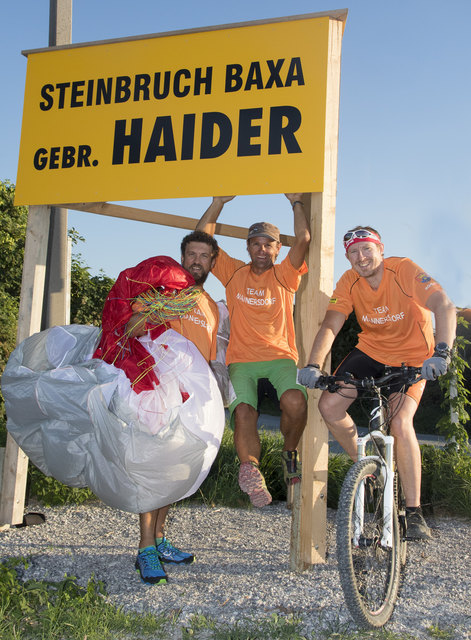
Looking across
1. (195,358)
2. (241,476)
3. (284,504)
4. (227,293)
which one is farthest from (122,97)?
(284,504)

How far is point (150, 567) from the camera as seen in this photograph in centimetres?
354

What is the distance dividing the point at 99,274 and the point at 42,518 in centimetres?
755

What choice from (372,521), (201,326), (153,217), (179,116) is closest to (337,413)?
(372,521)

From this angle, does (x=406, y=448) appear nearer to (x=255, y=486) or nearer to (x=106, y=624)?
(x=255, y=486)

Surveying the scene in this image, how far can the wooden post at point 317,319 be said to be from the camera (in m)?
3.85

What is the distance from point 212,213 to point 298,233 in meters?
0.70

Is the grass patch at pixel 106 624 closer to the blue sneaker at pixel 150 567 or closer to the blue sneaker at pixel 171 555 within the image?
the blue sneaker at pixel 150 567

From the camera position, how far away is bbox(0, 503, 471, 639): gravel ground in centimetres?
317

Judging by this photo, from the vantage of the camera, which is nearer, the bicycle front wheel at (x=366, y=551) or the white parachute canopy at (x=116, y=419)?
the bicycle front wheel at (x=366, y=551)

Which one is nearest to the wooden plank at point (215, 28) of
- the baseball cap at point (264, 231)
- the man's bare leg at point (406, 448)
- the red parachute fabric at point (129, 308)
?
the baseball cap at point (264, 231)

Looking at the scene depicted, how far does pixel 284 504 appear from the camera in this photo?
5633 millimetres

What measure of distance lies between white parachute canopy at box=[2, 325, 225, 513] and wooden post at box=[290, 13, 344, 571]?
71cm

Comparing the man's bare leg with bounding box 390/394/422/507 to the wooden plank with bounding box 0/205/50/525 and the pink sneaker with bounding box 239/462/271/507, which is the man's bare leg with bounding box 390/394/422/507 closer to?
the pink sneaker with bounding box 239/462/271/507

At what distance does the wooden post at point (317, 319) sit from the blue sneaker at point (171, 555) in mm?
681
